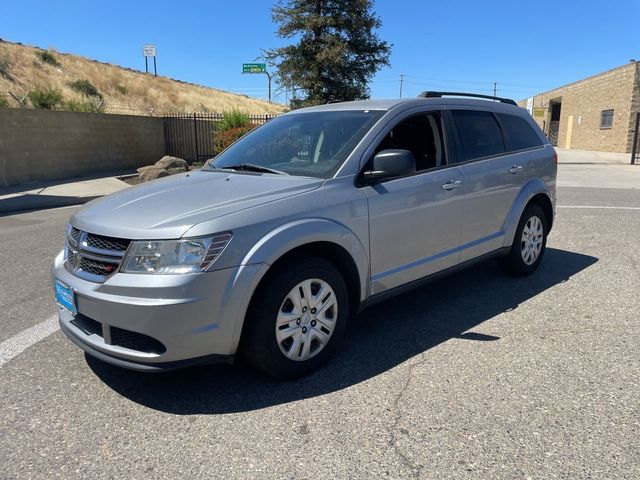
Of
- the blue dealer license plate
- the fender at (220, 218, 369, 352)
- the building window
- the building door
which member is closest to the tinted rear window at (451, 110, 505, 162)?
the fender at (220, 218, 369, 352)

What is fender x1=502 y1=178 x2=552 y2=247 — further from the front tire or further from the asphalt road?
the front tire

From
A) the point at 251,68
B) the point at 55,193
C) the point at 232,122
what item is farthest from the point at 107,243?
the point at 251,68

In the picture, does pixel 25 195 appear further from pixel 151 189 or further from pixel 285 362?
pixel 285 362

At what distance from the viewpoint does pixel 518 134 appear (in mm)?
5363

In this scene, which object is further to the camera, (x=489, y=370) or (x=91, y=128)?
(x=91, y=128)

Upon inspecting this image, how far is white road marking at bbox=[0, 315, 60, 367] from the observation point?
148 inches

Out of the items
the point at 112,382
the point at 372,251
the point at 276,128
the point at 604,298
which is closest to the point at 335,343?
the point at 372,251

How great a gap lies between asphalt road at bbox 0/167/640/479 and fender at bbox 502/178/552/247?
0.69m

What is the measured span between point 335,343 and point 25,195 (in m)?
12.4

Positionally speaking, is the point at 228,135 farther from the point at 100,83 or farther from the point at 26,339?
the point at 100,83

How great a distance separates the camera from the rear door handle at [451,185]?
4157 millimetres

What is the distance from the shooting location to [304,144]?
4.03 metres

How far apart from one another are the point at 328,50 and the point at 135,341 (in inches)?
708

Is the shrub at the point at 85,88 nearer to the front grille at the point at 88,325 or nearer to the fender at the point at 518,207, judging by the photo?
the fender at the point at 518,207
